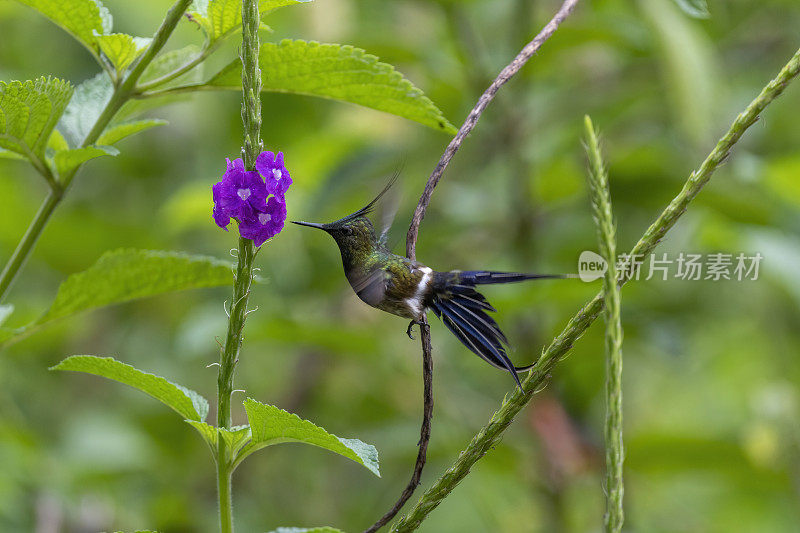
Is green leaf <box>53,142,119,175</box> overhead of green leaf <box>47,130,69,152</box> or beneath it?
beneath

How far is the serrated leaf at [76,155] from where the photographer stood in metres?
0.81

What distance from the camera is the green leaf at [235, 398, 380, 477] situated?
2.27 feet

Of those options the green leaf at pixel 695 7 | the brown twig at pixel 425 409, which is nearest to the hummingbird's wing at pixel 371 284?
the brown twig at pixel 425 409

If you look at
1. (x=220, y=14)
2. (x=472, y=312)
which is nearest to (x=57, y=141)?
(x=220, y=14)

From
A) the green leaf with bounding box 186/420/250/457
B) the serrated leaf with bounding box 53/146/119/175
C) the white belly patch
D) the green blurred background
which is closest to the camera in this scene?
the green leaf with bounding box 186/420/250/457

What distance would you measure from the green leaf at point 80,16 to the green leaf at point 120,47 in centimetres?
2

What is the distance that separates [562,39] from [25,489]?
1953 mm

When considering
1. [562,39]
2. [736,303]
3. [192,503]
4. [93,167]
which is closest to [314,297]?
[192,503]

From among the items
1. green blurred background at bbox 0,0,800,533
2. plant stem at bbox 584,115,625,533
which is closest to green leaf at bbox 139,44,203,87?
plant stem at bbox 584,115,625,533

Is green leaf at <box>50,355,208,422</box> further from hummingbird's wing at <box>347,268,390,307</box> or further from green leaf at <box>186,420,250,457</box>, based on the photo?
hummingbird's wing at <box>347,268,390,307</box>

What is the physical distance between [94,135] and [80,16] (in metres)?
0.13

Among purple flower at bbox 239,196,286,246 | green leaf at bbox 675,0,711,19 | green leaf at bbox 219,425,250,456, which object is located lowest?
green leaf at bbox 219,425,250,456

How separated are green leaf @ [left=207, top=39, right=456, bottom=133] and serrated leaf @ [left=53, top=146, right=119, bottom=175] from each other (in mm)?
143

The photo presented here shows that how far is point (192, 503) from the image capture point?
234 centimetres
